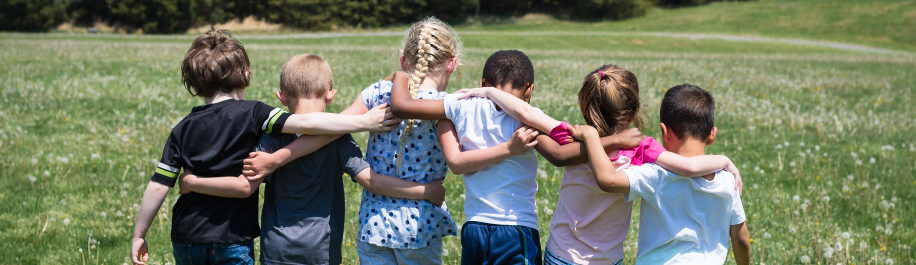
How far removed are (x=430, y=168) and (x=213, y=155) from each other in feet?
3.72

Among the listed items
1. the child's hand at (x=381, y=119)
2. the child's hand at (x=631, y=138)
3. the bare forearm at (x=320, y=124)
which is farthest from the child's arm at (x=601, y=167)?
the bare forearm at (x=320, y=124)

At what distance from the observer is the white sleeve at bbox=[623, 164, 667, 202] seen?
9.27 ft

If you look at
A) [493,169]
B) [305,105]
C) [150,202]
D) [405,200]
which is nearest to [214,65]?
[305,105]

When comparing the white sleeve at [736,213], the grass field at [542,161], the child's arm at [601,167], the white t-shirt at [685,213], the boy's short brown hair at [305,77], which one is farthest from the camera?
the grass field at [542,161]

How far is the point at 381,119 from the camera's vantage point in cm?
320

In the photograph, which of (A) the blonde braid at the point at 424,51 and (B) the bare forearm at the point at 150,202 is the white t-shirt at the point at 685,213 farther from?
(B) the bare forearm at the point at 150,202

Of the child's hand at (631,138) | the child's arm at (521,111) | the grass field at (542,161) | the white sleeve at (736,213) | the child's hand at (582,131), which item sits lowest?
the grass field at (542,161)

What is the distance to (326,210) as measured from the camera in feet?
10.8

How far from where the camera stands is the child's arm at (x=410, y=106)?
121 inches

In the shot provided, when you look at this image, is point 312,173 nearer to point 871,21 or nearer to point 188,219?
point 188,219

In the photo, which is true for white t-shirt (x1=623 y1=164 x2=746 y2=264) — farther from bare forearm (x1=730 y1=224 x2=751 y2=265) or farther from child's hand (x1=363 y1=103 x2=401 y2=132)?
child's hand (x1=363 y1=103 x2=401 y2=132)

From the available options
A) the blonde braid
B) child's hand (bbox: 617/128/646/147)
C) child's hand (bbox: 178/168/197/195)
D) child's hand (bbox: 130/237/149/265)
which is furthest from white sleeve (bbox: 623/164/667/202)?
child's hand (bbox: 130/237/149/265)

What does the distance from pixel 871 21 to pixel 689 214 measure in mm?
60341

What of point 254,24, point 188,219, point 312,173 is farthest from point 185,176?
point 254,24
